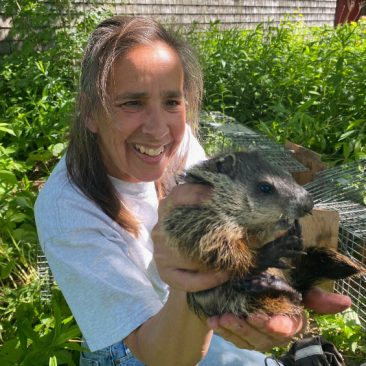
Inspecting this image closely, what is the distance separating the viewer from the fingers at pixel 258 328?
1.35 metres

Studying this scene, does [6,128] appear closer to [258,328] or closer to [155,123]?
[155,123]

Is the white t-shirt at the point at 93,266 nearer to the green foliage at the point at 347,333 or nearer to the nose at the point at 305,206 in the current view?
the nose at the point at 305,206

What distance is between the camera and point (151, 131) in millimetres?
1813

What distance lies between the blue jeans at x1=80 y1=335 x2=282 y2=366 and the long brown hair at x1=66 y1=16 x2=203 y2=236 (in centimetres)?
48

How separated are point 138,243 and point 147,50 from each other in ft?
2.47

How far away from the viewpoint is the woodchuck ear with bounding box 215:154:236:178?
64.7 inches

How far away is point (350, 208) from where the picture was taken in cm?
289

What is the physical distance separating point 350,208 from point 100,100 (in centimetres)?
180

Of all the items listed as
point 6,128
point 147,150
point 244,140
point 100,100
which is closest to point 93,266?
point 147,150

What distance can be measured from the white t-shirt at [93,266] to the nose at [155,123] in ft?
1.15

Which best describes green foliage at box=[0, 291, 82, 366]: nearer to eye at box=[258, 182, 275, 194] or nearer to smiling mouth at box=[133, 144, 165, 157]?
smiling mouth at box=[133, 144, 165, 157]

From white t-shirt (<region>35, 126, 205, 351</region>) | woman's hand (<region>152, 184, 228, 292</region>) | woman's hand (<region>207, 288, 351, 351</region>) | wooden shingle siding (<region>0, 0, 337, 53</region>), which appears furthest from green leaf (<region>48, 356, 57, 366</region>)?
wooden shingle siding (<region>0, 0, 337, 53</region>)

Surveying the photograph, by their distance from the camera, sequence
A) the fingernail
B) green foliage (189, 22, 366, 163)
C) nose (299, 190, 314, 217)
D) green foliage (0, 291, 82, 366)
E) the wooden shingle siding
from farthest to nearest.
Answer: the wooden shingle siding < green foliage (189, 22, 366, 163) < green foliage (0, 291, 82, 366) < nose (299, 190, 314, 217) < the fingernail

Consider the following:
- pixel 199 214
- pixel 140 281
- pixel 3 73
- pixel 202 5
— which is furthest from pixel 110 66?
pixel 202 5
